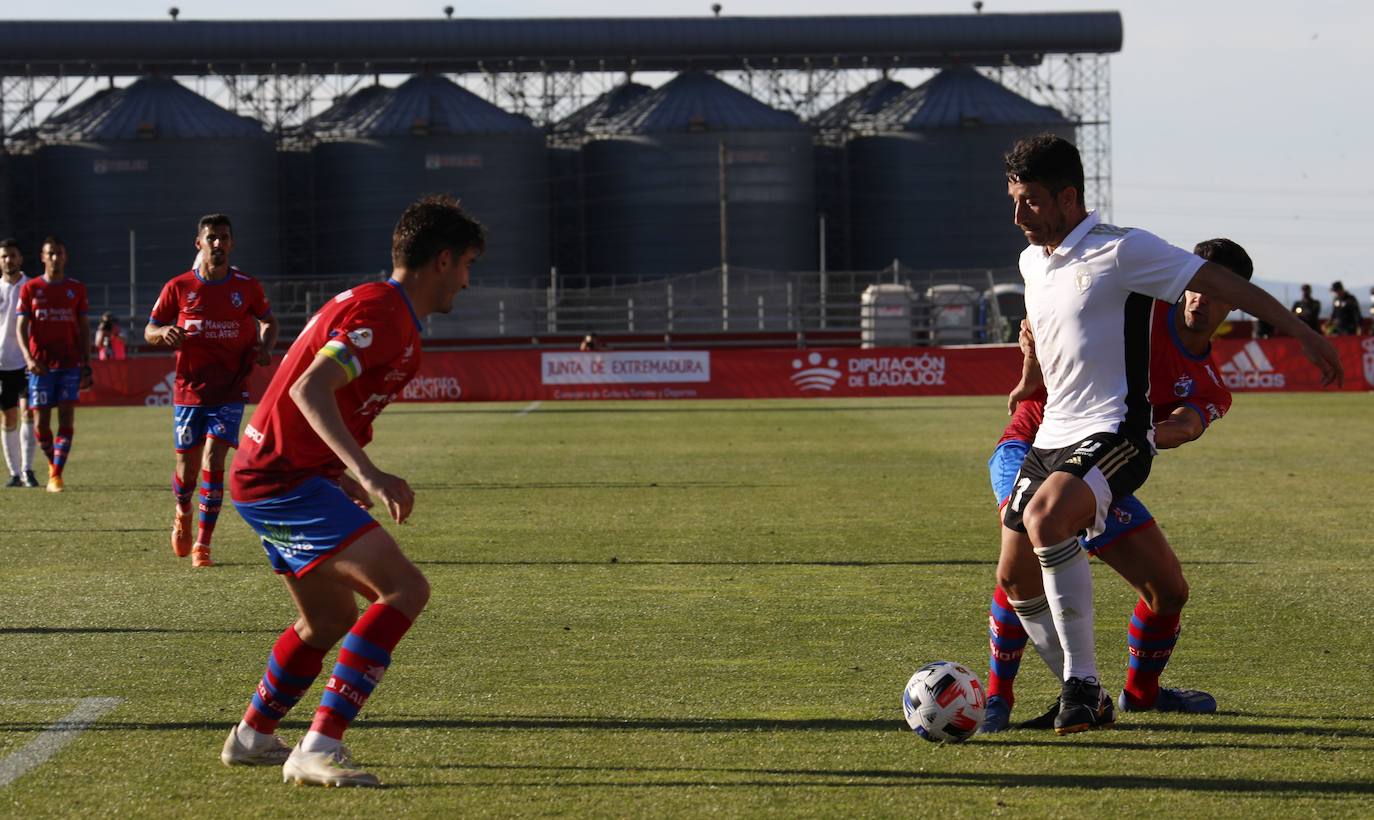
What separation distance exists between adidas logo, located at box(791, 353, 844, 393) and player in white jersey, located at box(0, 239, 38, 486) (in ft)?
63.8

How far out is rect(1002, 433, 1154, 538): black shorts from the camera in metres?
5.59

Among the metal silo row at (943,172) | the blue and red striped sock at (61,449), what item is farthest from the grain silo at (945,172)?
the blue and red striped sock at (61,449)

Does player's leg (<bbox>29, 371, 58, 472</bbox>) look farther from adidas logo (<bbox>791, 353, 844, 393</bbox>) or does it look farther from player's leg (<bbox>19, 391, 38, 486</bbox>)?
adidas logo (<bbox>791, 353, 844, 393</bbox>)

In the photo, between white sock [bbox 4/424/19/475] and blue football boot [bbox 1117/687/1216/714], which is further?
white sock [bbox 4/424/19/475]

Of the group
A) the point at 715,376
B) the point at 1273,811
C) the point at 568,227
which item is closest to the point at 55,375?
the point at 1273,811

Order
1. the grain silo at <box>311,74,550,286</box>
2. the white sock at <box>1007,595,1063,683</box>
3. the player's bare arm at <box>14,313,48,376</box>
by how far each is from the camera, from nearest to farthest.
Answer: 1. the white sock at <box>1007,595,1063,683</box>
2. the player's bare arm at <box>14,313,48,376</box>
3. the grain silo at <box>311,74,550,286</box>

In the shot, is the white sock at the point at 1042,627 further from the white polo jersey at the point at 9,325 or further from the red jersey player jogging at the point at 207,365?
the white polo jersey at the point at 9,325

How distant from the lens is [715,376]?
34781mm

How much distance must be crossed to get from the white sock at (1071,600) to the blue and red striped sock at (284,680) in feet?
7.77

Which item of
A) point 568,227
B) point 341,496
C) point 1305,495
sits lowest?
point 1305,495

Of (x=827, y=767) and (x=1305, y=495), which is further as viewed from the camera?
(x=1305, y=495)

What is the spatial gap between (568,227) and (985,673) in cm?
6209

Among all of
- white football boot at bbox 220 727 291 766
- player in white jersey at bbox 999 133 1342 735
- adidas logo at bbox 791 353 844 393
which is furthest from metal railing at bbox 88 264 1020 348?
white football boot at bbox 220 727 291 766

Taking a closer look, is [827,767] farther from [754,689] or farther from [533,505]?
[533,505]
